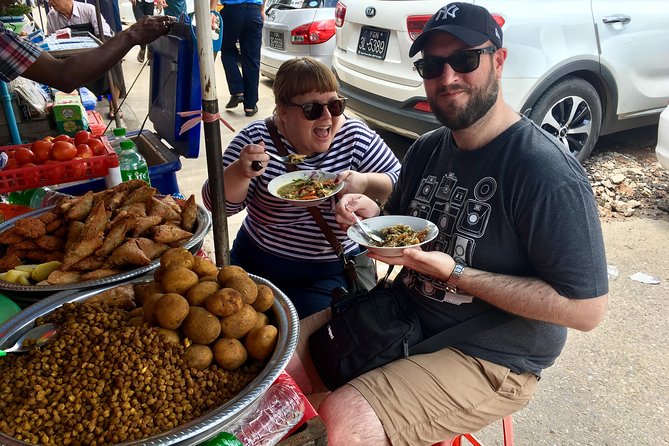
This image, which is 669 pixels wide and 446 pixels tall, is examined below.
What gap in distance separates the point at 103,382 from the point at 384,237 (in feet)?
3.60

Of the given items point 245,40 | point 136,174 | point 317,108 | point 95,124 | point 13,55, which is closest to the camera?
point 317,108

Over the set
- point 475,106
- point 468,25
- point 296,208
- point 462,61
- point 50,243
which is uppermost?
point 468,25

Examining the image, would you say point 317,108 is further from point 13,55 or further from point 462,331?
point 13,55

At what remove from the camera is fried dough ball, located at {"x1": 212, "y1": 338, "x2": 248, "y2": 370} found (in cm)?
134

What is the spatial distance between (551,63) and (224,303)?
460 centimetres

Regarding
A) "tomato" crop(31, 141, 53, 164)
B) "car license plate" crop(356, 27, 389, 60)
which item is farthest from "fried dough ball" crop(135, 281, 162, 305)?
"car license plate" crop(356, 27, 389, 60)

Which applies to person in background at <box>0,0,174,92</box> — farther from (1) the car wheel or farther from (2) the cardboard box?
(1) the car wheel

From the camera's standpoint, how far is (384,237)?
1.95 metres

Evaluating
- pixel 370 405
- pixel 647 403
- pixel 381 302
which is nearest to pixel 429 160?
pixel 381 302

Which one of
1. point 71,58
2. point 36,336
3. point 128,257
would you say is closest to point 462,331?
point 128,257

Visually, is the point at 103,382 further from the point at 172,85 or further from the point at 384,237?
the point at 172,85

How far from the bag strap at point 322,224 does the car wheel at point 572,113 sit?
10.9ft

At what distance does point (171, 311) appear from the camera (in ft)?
4.35

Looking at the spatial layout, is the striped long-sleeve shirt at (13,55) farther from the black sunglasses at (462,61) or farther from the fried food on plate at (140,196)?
the black sunglasses at (462,61)
